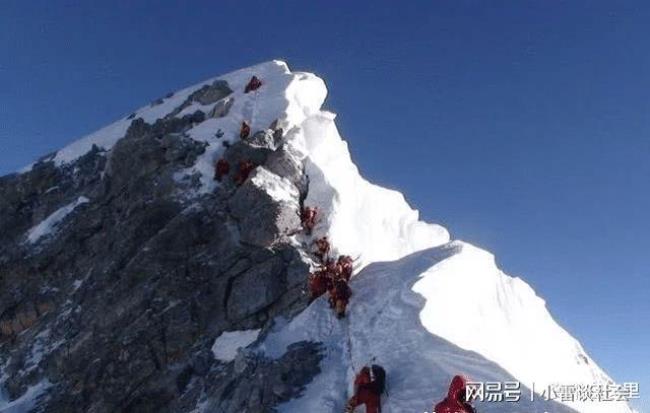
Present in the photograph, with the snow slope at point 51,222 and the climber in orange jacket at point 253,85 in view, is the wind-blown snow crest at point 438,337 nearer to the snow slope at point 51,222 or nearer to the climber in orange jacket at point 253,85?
the snow slope at point 51,222

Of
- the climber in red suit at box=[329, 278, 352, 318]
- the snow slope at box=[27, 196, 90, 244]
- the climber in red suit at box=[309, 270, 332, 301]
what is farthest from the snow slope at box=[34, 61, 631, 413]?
the snow slope at box=[27, 196, 90, 244]

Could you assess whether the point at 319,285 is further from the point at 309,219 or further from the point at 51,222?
the point at 51,222

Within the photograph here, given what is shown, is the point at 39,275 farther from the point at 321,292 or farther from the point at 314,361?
the point at 314,361

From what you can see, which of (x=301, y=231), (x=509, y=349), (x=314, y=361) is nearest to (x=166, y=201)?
(x=301, y=231)

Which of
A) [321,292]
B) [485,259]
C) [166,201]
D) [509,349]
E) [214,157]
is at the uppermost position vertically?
[214,157]

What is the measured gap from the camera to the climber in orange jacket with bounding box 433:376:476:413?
12688 mm

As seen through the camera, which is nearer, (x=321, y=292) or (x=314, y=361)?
(x=314, y=361)

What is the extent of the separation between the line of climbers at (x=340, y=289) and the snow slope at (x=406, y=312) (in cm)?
39

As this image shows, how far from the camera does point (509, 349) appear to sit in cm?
1789

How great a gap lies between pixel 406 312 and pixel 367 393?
149 inches

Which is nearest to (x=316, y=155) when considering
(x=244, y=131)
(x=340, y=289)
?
(x=244, y=131)

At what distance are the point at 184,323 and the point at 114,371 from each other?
9.53 feet

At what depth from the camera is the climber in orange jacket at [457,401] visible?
12.7m

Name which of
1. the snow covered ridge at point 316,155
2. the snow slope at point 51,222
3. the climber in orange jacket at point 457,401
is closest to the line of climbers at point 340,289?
the climber in orange jacket at point 457,401
